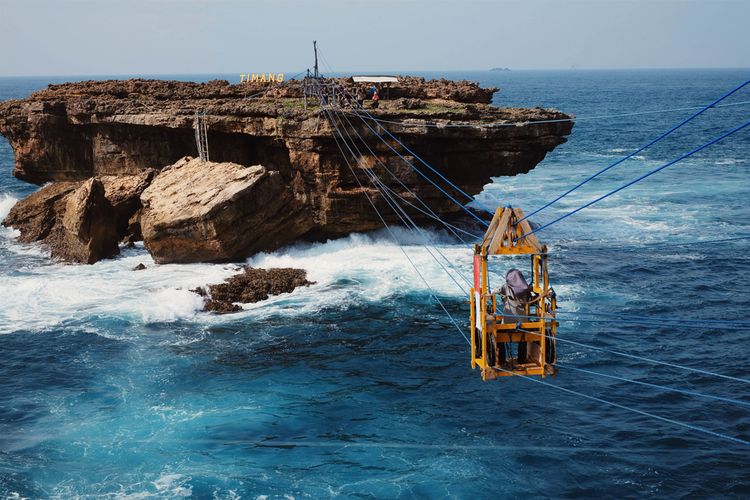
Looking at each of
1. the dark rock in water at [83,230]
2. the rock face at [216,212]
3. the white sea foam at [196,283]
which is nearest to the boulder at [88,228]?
the dark rock in water at [83,230]

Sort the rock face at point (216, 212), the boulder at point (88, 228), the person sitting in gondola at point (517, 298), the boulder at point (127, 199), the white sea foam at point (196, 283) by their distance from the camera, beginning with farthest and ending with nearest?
the boulder at point (127, 199)
the boulder at point (88, 228)
the rock face at point (216, 212)
the white sea foam at point (196, 283)
the person sitting in gondola at point (517, 298)

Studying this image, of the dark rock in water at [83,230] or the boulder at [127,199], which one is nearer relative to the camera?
the dark rock in water at [83,230]

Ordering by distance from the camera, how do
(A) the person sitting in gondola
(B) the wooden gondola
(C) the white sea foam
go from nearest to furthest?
(B) the wooden gondola
(A) the person sitting in gondola
(C) the white sea foam

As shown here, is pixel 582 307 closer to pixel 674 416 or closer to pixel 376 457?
pixel 674 416

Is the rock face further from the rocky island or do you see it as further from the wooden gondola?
the wooden gondola

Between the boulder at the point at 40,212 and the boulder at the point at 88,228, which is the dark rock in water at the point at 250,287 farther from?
the boulder at the point at 40,212

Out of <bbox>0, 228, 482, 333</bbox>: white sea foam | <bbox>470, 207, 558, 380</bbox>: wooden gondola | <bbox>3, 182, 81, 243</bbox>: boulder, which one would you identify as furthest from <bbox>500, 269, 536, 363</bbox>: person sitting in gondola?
<bbox>3, 182, 81, 243</bbox>: boulder

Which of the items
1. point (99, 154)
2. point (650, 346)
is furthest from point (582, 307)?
point (99, 154)
